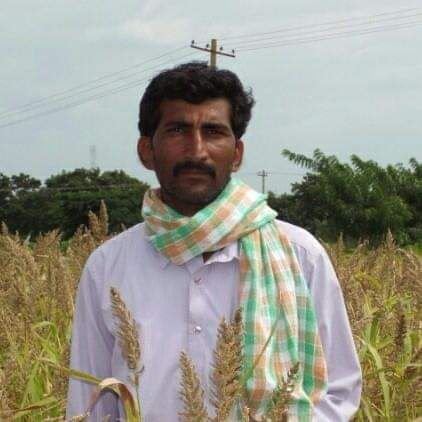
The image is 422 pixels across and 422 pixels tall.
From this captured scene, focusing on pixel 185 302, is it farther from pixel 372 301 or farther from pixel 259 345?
pixel 372 301

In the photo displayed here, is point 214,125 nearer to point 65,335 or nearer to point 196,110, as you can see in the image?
point 196,110

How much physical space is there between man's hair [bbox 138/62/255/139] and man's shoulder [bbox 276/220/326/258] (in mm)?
279

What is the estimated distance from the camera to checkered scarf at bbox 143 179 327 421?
1.76 metres

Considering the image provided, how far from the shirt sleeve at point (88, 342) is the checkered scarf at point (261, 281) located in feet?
0.64

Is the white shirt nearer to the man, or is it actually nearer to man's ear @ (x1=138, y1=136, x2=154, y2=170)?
the man

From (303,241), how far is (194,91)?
0.42 meters

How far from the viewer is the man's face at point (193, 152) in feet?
6.25

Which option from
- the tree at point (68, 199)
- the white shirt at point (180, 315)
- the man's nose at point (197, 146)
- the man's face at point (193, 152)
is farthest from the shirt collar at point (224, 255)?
the tree at point (68, 199)

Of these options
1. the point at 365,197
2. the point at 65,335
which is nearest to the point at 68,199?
the point at 365,197

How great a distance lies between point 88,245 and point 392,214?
11149mm

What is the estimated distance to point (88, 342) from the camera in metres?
2.03

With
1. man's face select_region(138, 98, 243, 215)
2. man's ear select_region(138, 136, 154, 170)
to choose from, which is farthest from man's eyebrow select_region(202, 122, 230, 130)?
man's ear select_region(138, 136, 154, 170)

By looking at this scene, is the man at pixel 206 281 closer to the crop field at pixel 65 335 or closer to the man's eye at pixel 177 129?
the man's eye at pixel 177 129

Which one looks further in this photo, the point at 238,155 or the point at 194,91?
the point at 238,155
